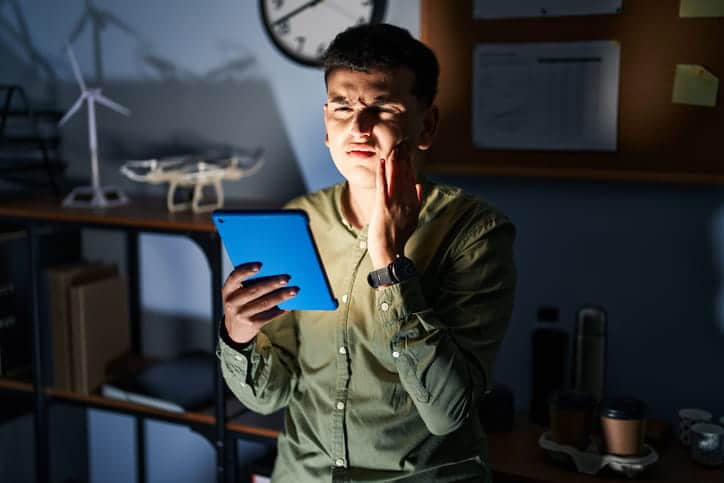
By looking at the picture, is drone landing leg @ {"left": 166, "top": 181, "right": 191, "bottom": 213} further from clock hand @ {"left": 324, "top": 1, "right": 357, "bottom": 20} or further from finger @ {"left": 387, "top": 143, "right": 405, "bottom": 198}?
finger @ {"left": 387, "top": 143, "right": 405, "bottom": 198}

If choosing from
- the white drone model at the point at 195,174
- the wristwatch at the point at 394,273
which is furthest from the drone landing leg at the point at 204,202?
the wristwatch at the point at 394,273

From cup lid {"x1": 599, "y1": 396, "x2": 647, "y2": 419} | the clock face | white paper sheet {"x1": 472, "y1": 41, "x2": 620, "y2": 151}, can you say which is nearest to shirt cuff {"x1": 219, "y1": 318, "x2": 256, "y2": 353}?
cup lid {"x1": 599, "y1": 396, "x2": 647, "y2": 419}

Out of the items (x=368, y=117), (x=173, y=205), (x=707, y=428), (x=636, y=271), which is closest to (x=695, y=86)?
(x=636, y=271)

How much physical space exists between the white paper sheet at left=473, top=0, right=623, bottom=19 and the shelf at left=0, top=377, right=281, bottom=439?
3.85 feet

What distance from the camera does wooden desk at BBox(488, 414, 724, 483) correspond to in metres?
1.77

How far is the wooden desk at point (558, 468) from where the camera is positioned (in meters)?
1.77

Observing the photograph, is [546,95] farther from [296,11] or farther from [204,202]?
[204,202]

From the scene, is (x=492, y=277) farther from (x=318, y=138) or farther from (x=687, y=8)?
(x=318, y=138)

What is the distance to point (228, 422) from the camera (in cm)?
221

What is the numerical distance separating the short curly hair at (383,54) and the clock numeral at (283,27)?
854 millimetres

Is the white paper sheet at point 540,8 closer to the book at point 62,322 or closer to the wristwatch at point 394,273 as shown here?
the wristwatch at point 394,273

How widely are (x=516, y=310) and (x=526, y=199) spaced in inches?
11.4

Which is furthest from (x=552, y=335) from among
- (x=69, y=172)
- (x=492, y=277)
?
(x=69, y=172)

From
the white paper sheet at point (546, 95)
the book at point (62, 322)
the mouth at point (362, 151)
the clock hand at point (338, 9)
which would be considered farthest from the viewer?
the book at point (62, 322)
